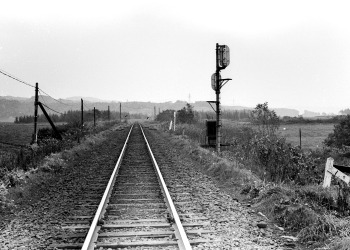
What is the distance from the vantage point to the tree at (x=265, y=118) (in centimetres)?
2320

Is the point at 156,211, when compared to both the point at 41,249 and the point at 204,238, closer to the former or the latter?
the point at 204,238

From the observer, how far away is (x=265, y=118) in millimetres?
23672

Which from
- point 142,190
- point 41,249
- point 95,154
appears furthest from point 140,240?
point 95,154

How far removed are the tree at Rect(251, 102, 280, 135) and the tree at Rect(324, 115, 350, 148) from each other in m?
5.36

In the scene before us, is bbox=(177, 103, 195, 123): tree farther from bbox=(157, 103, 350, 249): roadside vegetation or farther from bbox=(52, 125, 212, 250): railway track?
bbox=(52, 125, 212, 250): railway track

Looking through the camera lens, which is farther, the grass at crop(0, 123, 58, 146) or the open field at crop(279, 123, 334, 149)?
the grass at crop(0, 123, 58, 146)

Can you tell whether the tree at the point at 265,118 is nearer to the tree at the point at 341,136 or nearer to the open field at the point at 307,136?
the open field at the point at 307,136

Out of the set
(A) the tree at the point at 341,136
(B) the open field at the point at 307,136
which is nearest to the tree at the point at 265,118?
(B) the open field at the point at 307,136

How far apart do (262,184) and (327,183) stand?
1.58 meters

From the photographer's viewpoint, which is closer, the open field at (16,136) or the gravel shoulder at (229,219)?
the gravel shoulder at (229,219)

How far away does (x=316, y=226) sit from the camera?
5539 millimetres

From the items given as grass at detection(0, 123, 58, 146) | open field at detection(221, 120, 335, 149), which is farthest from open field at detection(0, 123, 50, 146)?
open field at detection(221, 120, 335, 149)

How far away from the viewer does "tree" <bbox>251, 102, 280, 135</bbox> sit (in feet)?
76.1

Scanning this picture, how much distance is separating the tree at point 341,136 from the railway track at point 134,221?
19887 mm
